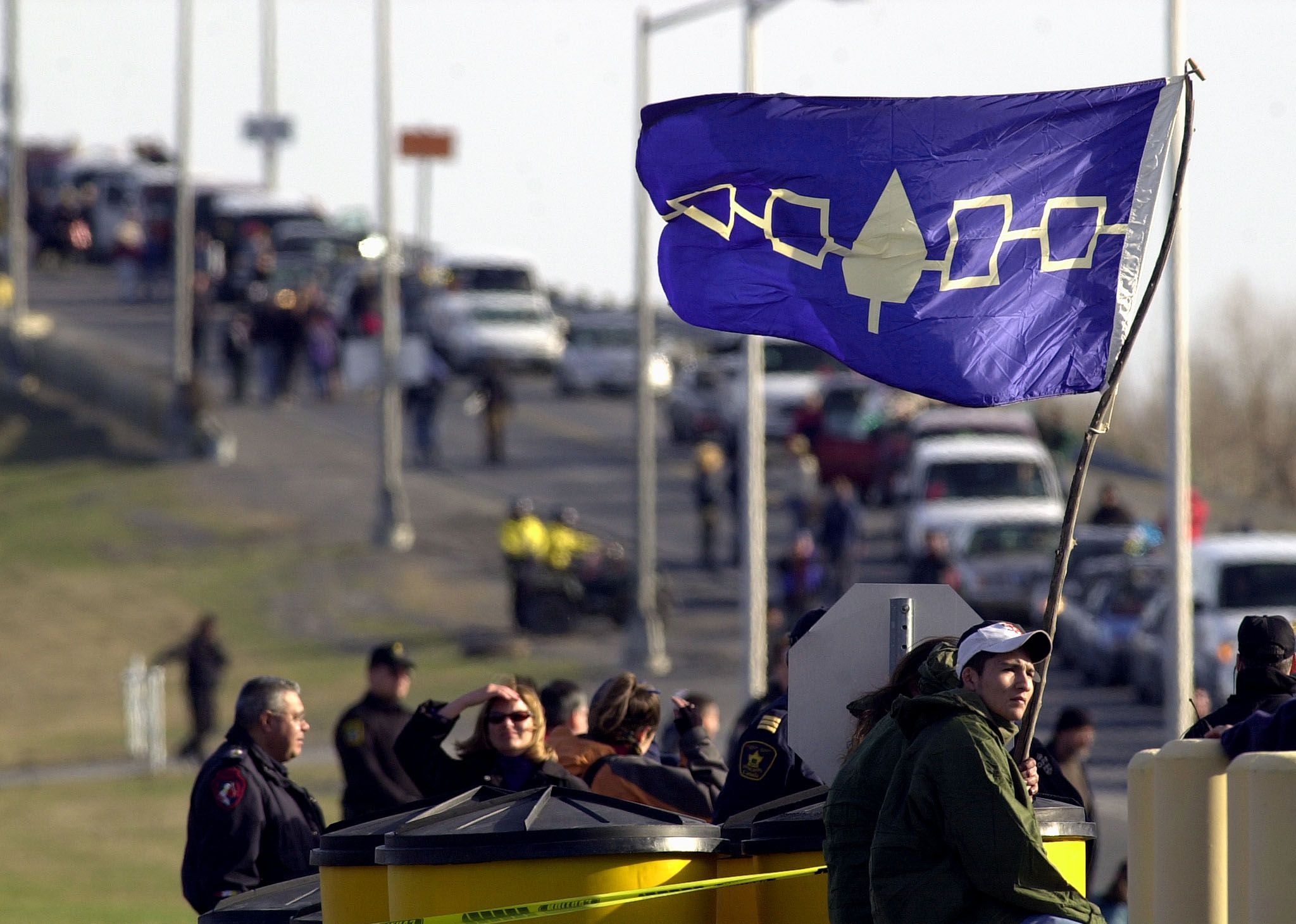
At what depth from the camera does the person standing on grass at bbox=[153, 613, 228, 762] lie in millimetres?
23219

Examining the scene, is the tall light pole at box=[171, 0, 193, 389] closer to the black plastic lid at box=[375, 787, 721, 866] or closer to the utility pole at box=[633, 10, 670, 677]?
the utility pole at box=[633, 10, 670, 677]

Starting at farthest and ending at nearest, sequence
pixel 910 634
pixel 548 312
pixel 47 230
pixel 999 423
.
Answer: pixel 47 230, pixel 548 312, pixel 999 423, pixel 910 634

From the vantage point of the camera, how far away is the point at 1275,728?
6.00 meters

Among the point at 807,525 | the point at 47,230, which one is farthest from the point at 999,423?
the point at 47,230

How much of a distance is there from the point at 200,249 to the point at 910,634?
4841 centimetres

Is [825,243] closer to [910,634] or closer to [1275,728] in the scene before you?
[910,634]

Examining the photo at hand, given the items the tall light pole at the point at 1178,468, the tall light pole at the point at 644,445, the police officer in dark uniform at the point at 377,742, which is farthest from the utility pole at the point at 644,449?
the police officer in dark uniform at the point at 377,742

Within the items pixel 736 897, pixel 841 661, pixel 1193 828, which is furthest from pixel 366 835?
pixel 1193 828

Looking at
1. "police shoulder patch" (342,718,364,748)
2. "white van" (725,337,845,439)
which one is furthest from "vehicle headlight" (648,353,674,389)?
"police shoulder patch" (342,718,364,748)

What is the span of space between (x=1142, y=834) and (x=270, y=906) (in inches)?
116

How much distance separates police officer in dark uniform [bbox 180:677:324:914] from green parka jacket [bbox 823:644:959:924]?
2.50m

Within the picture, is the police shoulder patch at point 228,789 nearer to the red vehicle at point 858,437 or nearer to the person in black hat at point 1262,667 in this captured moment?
the person in black hat at point 1262,667

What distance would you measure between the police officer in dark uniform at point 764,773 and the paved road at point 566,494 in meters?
12.0

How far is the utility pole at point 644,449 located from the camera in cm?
2717
